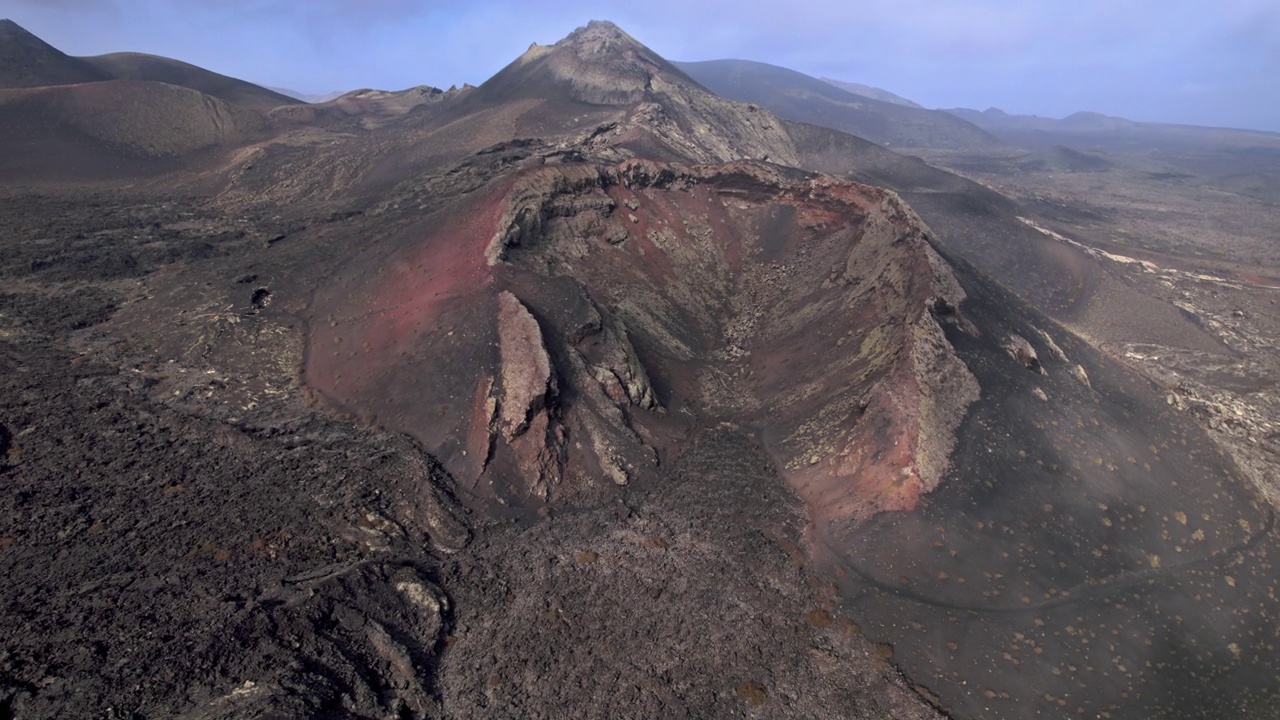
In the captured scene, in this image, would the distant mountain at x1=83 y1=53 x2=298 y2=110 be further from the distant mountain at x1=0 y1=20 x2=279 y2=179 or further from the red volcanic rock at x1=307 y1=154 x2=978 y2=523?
the red volcanic rock at x1=307 y1=154 x2=978 y2=523

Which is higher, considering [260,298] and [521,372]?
[260,298]

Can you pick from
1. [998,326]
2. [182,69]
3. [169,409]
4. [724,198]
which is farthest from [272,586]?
[182,69]

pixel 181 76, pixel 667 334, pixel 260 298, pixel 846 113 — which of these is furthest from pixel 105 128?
pixel 846 113

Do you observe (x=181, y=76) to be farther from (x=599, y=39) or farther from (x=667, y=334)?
(x=667, y=334)

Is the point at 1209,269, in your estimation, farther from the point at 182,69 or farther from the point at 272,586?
the point at 182,69

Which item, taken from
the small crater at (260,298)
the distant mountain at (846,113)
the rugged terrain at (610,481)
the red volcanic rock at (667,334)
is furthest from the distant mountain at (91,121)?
the distant mountain at (846,113)

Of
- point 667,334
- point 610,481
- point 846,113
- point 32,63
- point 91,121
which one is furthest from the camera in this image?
point 846,113

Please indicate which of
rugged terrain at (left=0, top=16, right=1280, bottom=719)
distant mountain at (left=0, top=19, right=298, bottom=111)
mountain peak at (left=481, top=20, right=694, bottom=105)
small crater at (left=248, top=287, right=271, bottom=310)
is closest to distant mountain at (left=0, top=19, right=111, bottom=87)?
distant mountain at (left=0, top=19, right=298, bottom=111)
